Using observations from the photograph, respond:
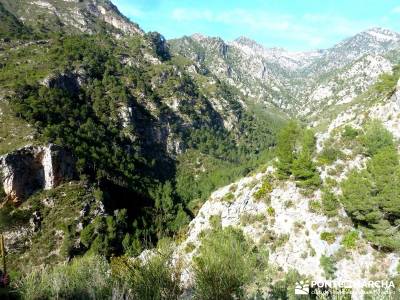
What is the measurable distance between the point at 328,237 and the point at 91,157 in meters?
95.5

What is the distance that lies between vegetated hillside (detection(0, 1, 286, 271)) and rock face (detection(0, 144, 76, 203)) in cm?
28

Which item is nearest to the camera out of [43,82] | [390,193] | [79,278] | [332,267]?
[79,278]

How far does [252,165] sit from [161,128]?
2029 inches

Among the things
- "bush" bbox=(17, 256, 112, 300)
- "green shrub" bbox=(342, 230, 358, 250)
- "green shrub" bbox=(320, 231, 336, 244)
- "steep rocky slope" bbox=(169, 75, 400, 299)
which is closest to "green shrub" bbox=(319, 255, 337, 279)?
"steep rocky slope" bbox=(169, 75, 400, 299)

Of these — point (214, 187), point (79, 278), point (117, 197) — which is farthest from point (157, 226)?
point (79, 278)

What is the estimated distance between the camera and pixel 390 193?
41.8 meters

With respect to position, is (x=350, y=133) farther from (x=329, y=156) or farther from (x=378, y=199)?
(x=378, y=199)

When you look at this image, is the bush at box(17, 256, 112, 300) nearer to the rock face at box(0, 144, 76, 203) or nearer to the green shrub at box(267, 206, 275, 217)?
the green shrub at box(267, 206, 275, 217)

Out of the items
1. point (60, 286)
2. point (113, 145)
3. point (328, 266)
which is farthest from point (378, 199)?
point (113, 145)

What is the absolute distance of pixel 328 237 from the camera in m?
50.1

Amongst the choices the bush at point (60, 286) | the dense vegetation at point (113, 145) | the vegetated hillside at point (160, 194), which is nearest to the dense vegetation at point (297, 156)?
the vegetated hillside at point (160, 194)

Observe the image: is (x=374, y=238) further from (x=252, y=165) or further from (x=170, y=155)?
(x=170, y=155)

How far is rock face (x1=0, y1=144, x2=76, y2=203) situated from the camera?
97.0 meters

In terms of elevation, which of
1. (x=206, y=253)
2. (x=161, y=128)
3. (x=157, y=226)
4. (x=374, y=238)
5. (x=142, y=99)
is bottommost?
(x=157, y=226)
